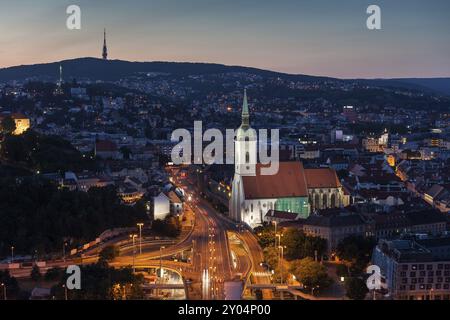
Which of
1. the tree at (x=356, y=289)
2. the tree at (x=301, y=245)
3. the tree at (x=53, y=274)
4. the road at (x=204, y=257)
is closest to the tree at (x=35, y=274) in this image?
the tree at (x=53, y=274)

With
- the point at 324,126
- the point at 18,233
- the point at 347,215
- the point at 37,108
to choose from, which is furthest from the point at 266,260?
the point at 324,126

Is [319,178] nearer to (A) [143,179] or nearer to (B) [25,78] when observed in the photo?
(A) [143,179]

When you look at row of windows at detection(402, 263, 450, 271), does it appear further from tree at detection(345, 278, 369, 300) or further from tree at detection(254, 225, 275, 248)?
tree at detection(254, 225, 275, 248)

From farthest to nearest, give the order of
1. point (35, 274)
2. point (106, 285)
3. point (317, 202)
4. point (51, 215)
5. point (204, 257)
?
1. point (317, 202)
2. point (51, 215)
3. point (204, 257)
4. point (35, 274)
5. point (106, 285)

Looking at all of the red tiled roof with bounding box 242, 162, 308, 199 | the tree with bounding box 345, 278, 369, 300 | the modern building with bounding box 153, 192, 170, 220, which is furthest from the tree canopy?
the tree with bounding box 345, 278, 369, 300

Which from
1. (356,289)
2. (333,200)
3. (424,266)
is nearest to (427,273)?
(424,266)

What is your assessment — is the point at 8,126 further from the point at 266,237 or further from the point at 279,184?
the point at 266,237
